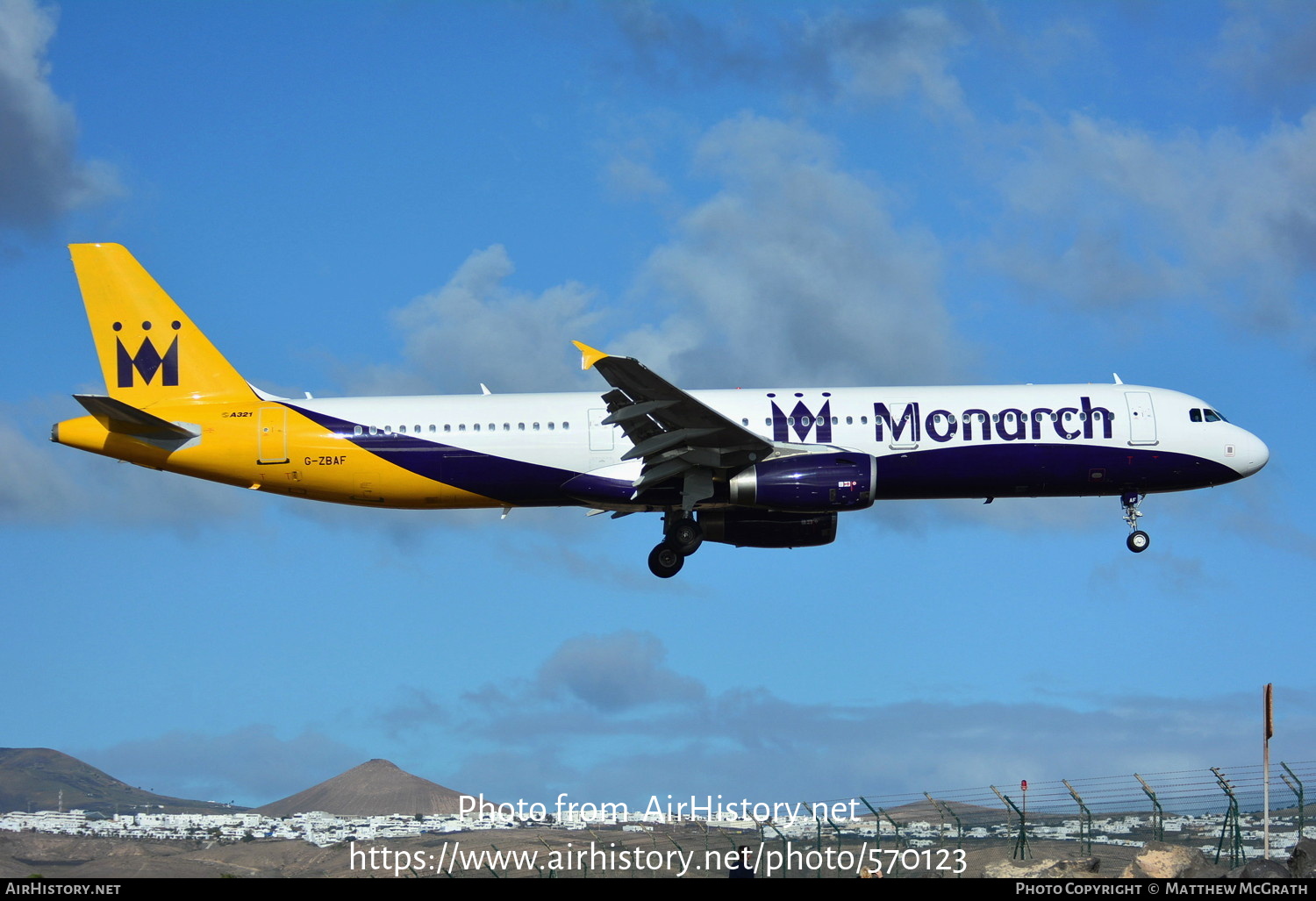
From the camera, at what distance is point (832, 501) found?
3856 cm

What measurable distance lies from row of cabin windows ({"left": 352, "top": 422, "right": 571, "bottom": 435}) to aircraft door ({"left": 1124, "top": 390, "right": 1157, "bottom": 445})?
55.5 feet

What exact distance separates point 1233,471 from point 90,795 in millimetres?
62256

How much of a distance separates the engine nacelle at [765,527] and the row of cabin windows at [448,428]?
618 cm

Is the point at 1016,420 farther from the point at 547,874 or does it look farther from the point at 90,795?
the point at 90,795

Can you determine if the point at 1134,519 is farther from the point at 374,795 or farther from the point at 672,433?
the point at 374,795

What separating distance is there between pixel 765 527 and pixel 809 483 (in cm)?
535

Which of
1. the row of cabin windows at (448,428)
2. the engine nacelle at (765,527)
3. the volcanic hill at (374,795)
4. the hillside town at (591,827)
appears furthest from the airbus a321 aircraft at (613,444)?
the volcanic hill at (374,795)

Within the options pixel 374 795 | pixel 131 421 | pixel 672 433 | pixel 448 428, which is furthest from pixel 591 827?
pixel 374 795

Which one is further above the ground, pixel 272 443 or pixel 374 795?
pixel 272 443

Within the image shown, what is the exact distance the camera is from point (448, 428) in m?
40.6

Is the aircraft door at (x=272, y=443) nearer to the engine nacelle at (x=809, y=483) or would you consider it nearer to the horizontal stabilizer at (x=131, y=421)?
the horizontal stabilizer at (x=131, y=421)

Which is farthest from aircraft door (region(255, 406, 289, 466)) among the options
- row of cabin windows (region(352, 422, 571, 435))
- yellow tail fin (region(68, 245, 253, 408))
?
row of cabin windows (region(352, 422, 571, 435))

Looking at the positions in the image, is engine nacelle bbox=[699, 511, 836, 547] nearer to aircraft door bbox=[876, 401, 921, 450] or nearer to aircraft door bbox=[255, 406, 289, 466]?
aircraft door bbox=[876, 401, 921, 450]

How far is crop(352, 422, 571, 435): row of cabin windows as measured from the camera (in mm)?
40594
